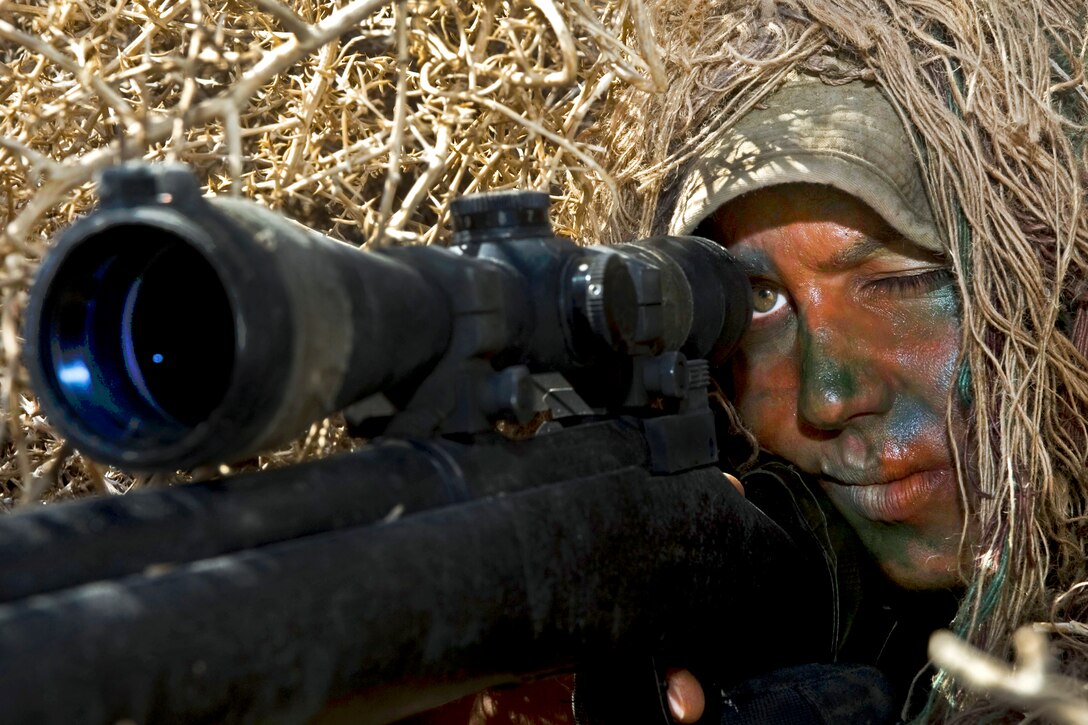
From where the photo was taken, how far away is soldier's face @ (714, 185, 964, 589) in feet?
5.19

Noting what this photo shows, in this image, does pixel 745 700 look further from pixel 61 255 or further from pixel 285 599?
pixel 61 255

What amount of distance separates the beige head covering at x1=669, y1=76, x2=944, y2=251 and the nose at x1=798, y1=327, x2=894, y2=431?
0.16 meters

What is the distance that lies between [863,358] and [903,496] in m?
0.18

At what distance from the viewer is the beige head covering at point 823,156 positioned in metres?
1.54

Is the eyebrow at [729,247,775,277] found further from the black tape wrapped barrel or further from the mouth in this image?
the black tape wrapped barrel

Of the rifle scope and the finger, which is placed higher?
the rifle scope

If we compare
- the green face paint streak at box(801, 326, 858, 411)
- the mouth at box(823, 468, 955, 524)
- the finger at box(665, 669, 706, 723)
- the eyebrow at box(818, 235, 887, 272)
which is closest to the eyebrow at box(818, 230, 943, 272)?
the eyebrow at box(818, 235, 887, 272)

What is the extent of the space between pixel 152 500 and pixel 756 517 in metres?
0.73

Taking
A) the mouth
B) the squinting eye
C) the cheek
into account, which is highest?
the squinting eye

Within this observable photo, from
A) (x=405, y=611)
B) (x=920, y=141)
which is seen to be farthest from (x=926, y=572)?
(x=405, y=611)

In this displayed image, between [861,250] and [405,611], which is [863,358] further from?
[405,611]

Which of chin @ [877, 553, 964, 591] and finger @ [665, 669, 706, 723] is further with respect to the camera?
chin @ [877, 553, 964, 591]

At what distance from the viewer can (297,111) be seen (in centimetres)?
168


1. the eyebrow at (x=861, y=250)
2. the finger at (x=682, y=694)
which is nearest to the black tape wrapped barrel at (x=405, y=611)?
the finger at (x=682, y=694)
